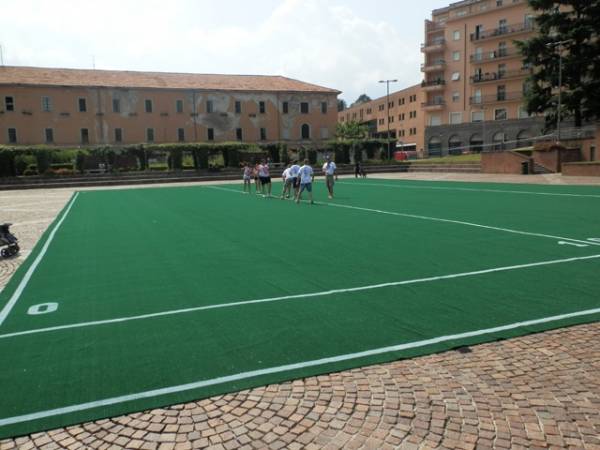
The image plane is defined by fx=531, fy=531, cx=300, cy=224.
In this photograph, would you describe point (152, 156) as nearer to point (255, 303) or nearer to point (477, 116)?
point (477, 116)

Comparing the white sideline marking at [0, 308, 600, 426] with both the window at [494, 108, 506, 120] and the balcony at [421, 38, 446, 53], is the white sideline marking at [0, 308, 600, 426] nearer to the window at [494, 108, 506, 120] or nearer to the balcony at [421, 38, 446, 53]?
the window at [494, 108, 506, 120]

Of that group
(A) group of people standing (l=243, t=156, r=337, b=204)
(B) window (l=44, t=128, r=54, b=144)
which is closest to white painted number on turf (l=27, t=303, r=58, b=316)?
(A) group of people standing (l=243, t=156, r=337, b=204)

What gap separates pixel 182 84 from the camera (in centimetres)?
6925

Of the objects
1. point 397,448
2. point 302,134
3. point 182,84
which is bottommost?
point 397,448

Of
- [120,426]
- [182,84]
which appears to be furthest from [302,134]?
[120,426]

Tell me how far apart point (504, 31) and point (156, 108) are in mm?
44573

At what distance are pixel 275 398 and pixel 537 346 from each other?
8.57ft

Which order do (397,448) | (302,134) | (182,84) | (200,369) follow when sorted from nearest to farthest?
(397,448), (200,369), (182,84), (302,134)

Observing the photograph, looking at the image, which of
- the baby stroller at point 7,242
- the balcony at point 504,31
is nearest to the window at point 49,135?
the balcony at point 504,31

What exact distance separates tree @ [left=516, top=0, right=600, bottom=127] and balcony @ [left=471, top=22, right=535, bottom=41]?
19.2m

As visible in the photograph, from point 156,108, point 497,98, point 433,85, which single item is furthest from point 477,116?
point 156,108

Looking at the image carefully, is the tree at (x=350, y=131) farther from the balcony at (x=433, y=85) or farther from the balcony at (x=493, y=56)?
the balcony at (x=493, y=56)

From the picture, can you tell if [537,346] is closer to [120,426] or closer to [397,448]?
[397,448]

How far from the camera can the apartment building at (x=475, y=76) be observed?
64688mm
